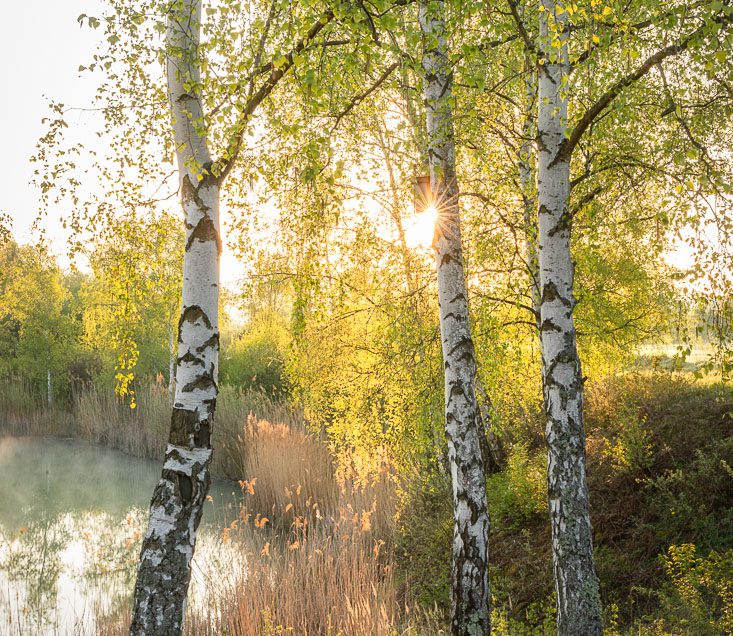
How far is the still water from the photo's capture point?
7031mm

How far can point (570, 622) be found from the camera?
439 centimetres

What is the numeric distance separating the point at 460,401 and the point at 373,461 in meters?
3.88

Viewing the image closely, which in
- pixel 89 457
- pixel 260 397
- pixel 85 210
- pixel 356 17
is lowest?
pixel 89 457

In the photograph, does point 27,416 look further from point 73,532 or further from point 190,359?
point 190,359

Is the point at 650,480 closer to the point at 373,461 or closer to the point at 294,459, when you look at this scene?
the point at 373,461

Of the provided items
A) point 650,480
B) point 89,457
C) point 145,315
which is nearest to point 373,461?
point 650,480

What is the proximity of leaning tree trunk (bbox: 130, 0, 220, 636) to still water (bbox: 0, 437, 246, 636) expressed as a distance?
2.10 meters

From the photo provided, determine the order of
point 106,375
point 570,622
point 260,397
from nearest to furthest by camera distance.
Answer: point 570,622 < point 260,397 < point 106,375

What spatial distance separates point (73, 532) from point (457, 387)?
27.9 ft

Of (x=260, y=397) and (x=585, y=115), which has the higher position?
(x=585, y=115)

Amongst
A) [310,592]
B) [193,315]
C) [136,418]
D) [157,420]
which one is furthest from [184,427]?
[136,418]

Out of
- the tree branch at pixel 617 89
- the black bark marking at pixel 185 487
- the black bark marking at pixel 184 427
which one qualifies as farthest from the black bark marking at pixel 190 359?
the tree branch at pixel 617 89

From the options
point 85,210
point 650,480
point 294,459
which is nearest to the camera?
point 85,210

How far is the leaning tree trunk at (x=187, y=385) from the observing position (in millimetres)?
3664
